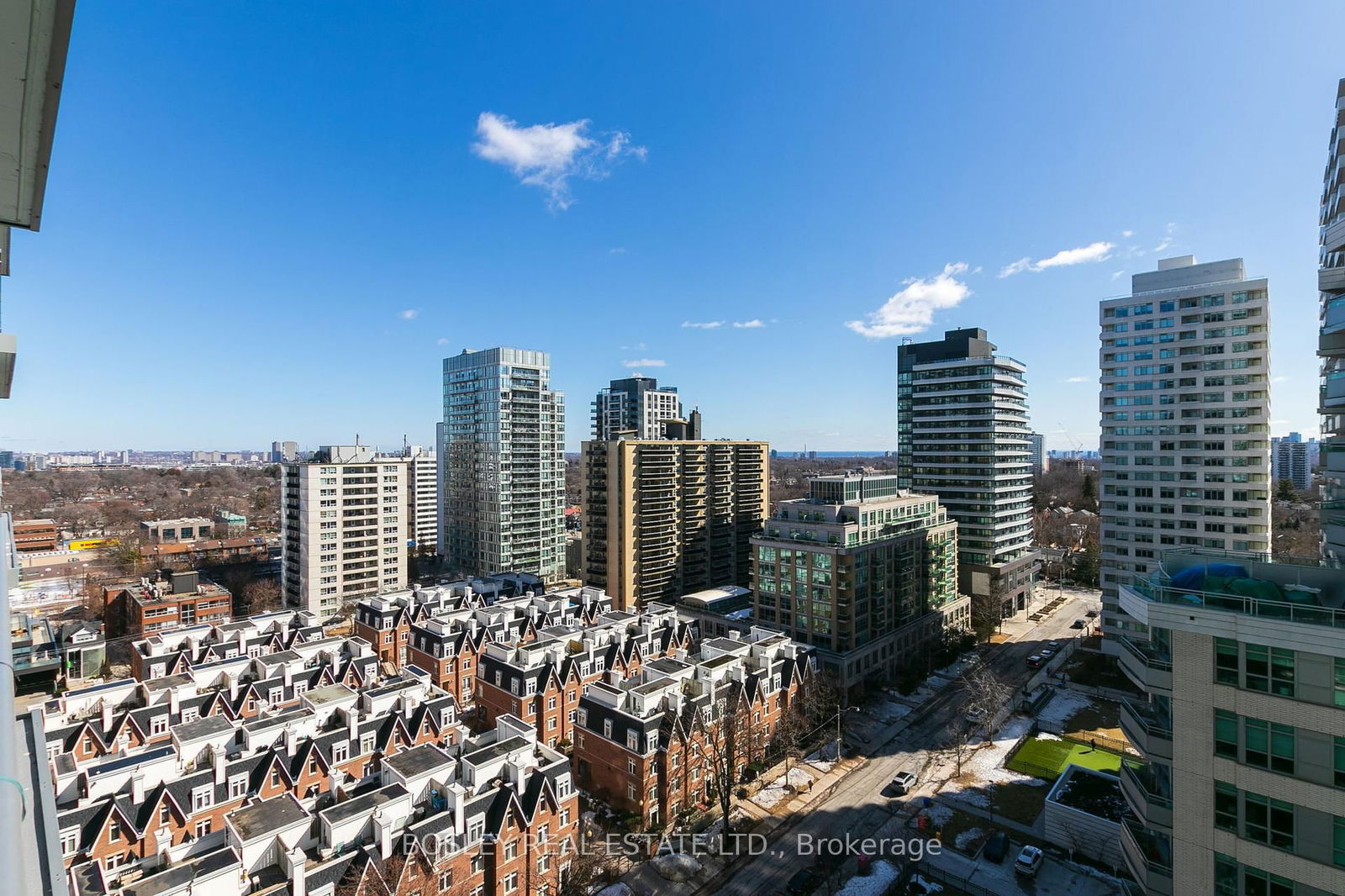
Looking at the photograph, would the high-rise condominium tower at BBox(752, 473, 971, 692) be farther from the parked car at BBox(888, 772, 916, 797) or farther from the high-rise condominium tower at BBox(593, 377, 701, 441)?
the high-rise condominium tower at BBox(593, 377, 701, 441)

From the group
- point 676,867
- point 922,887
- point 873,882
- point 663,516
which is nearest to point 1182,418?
point 922,887

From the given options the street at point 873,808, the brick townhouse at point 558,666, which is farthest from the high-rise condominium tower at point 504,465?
the street at point 873,808

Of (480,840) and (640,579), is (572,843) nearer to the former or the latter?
(480,840)

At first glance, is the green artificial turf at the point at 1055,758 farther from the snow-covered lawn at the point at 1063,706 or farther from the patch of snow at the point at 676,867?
the patch of snow at the point at 676,867

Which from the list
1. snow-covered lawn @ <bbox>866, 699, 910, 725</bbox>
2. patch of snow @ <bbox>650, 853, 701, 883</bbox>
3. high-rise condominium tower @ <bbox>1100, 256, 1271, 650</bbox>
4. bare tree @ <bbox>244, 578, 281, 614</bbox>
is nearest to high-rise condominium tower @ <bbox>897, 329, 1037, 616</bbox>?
high-rise condominium tower @ <bbox>1100, 256, 1271, 650</bbox>

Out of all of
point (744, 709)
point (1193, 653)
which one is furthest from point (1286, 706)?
point (744, 709)

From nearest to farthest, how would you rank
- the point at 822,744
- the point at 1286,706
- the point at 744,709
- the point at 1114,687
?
the point at 1286,706 → the point at 744,709 → the point at 822,744 → the point at 1114,687
